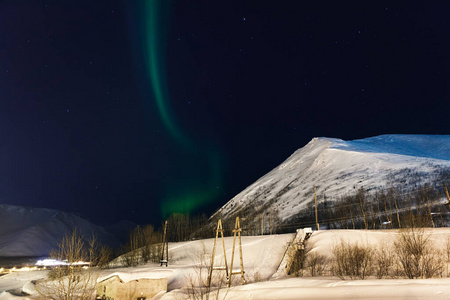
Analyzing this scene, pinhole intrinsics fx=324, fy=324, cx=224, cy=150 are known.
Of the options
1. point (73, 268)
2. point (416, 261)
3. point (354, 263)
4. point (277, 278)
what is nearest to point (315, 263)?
point (277, 278)

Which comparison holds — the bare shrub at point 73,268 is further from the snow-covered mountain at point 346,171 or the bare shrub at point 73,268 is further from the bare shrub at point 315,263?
the snow-covered mountain at point 346,171

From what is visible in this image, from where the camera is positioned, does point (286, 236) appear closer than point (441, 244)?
No

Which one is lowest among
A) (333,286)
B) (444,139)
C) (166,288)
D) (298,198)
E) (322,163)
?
(166,288)

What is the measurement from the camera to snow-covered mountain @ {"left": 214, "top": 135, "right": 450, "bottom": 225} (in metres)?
74.3

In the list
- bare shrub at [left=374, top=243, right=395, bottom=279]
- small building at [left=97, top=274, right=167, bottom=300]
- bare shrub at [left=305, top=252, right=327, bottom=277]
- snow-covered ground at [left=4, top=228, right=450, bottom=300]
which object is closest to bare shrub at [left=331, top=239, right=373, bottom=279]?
bare shrub at [left=374, top=243, right=395, bottom=279]

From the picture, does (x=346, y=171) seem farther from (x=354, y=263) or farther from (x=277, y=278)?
(x=354, y=263)

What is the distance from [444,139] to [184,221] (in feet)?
312

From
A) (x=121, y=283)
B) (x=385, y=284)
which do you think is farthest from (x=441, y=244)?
(x=121, y=283)

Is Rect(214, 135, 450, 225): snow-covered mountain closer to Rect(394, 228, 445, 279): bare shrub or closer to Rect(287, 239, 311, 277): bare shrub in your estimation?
Rect(287, 239, 311, 277): bare shrub

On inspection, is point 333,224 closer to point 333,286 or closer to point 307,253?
point 307,253

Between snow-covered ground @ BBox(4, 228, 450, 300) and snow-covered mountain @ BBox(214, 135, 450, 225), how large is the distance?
149 feet

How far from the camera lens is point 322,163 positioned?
340 feet

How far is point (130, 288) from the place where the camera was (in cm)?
2364

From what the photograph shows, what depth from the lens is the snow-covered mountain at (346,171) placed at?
2926 inches
